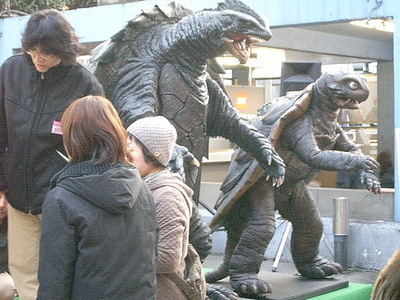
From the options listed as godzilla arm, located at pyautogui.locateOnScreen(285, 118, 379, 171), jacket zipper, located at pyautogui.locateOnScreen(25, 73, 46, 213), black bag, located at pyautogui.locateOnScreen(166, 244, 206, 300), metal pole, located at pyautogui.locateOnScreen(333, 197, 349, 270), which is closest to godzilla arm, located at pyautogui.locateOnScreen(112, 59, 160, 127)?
jacket zipper, located at pyautogui.locateOnScreen(25, 73, 46, 213)

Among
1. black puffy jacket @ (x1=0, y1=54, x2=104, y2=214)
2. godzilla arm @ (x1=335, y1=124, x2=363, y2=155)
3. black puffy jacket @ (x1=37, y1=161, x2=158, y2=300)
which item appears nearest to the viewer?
black puffy jacket @ (x1=37, y1=161, x2=158, y2=300)

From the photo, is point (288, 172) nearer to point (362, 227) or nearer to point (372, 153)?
point (362, 227)

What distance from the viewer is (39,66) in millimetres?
3795

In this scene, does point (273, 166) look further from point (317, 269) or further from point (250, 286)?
point (317, 269)

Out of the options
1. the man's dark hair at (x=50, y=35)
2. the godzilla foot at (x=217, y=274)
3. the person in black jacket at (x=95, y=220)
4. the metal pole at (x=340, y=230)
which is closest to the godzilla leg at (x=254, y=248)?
the godzilla foot at (x=217, y=274)

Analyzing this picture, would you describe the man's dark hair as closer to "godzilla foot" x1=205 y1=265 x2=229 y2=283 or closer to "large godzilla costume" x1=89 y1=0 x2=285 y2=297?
"large godzilla costume" x1=89 y1=0 x2=285 y2=297

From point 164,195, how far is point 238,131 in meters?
1.94

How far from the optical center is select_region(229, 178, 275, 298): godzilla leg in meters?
5.67

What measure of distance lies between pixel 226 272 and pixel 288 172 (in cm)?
87

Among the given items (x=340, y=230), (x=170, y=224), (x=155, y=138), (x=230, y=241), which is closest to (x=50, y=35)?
(x=155, y=138)

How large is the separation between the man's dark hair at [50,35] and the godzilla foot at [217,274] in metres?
2.83

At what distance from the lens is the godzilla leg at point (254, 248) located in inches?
223

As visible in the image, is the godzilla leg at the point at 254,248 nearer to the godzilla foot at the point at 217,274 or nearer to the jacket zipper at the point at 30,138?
the godzilla foot at the point at 217,274

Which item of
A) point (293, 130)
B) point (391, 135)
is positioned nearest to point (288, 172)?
point (293, 130)
